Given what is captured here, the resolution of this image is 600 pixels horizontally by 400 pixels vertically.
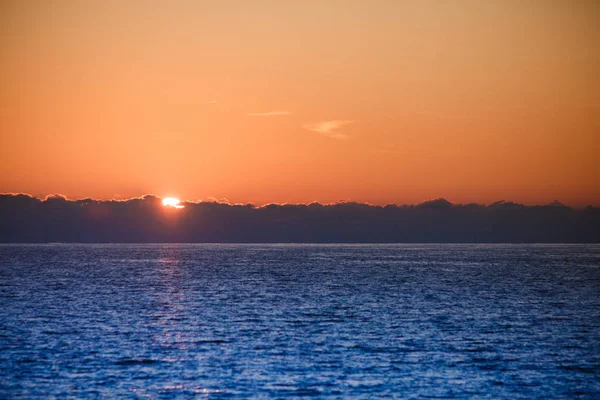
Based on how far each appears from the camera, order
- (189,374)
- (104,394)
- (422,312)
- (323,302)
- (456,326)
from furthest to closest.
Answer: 1. (323,302)
2. (422,312)
3. (456,326)
4. (189,374)
5. (104,394)

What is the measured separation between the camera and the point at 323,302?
82.0 meters

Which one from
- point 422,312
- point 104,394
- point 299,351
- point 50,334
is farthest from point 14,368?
point 422,312

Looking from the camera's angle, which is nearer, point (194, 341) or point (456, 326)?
point (194, 341)

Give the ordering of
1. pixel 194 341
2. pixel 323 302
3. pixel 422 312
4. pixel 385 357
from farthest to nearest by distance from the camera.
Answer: pixel 323 302 < pixel 422 312 < pixel 194 341 < pixel 385 357

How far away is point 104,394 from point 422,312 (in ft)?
145

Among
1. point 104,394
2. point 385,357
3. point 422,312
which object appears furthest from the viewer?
point 422,312

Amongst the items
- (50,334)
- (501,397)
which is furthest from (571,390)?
(50,334)

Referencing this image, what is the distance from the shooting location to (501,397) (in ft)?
112

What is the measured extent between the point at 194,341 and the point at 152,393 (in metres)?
16.3

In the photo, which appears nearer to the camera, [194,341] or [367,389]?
[367,389]

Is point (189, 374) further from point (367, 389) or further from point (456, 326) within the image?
point (456, 326)

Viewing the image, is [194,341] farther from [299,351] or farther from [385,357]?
[385,357]

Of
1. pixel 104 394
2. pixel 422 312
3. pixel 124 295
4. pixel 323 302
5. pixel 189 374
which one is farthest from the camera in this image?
pixel 124 295

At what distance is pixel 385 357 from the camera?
44250 mm
